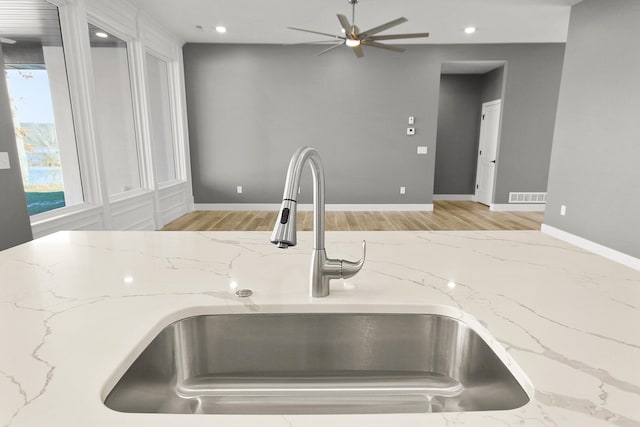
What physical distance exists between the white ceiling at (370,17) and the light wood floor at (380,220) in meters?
2.69

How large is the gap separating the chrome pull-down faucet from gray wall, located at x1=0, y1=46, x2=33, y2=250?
256 cm

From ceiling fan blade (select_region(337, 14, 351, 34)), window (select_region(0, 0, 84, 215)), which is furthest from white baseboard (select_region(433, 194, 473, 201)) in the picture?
window (select_region(0, 0, 84, 215))

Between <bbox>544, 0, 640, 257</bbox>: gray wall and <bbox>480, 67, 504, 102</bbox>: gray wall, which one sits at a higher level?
<bbox>480, 67, 504, 102</bbox>: gray wall

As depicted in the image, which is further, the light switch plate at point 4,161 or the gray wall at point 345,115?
the gray wall at point 345,115

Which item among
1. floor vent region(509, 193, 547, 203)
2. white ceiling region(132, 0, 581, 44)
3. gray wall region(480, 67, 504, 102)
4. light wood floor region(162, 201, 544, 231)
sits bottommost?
light wood floor region(162, 201, 544, 231)

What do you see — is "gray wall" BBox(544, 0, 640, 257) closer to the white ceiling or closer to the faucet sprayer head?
the white ceiling

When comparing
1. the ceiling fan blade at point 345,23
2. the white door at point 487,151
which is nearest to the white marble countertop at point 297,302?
the ceiling fan blade at point 345,23

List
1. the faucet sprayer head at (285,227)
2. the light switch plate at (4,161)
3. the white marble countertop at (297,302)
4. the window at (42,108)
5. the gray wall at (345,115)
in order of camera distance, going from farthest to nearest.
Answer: the gray wall at (345,115)
the window at (42,108)
the light switch plate at (4,161)
the faucet sprayer head at (285,227)
the white marble countertop at (297,302)

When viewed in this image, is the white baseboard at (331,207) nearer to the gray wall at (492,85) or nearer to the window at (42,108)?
the gray wall at (492,85)

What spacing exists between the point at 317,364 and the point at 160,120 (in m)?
5.07

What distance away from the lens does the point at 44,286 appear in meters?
0.84

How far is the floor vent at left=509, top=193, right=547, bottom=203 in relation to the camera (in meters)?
5.85

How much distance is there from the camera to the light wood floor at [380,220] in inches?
188

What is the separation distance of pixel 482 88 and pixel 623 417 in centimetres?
715
